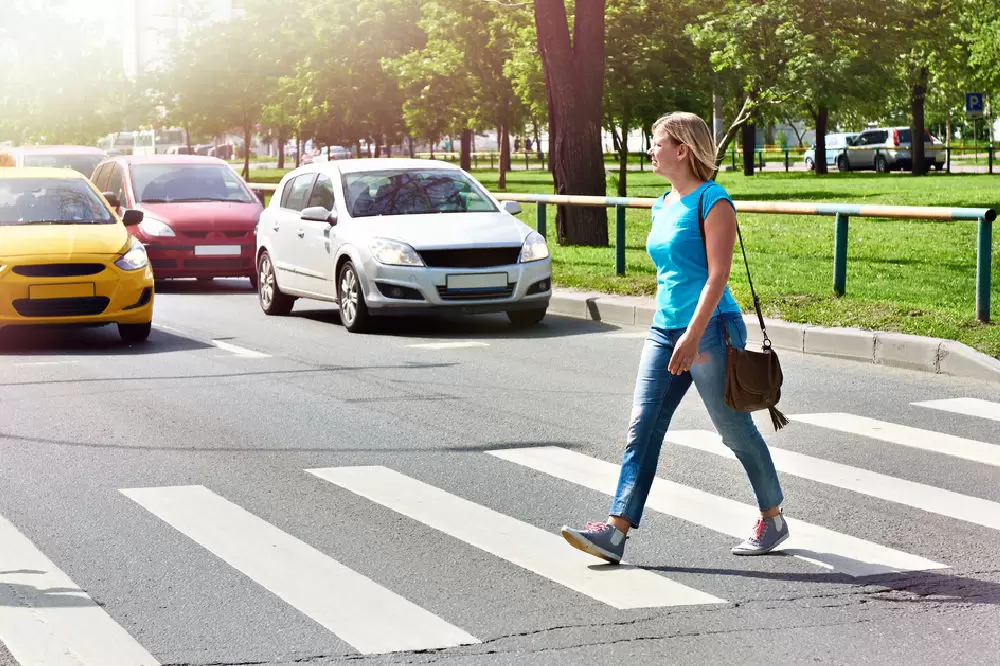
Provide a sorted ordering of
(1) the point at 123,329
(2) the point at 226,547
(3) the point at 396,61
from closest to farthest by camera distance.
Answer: (2) the point at 226,547 < (1) the point at 123,329 < (3) the point at 396,61

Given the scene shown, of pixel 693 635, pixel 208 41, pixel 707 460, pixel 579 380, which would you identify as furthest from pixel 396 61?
pixel 693 635

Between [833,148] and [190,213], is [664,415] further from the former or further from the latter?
[833,148]

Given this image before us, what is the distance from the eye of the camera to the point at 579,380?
34.7 ft

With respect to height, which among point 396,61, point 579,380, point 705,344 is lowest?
point 579,380

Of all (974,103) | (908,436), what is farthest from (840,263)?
(974,103)

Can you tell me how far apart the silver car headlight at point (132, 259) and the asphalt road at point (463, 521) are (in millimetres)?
1858

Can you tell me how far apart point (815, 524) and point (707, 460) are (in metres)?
1.45

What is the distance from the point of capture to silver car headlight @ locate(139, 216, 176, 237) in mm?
18469

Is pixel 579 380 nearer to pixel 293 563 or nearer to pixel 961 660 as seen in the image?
pixel 293 563

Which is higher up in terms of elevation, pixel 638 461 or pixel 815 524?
pixel 638 461

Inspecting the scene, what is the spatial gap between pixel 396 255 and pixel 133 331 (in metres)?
2.32

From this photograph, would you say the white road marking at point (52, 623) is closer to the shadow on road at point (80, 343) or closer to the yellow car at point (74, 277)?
the shadow on road at point (80, 343)

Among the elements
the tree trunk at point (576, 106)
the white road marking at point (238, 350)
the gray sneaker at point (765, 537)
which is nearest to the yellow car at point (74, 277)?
the white road marking at point (238, 350)

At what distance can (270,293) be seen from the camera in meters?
15.7
